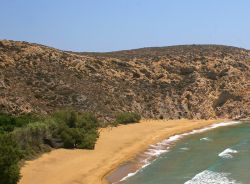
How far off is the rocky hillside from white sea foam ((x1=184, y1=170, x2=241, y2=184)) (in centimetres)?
2692

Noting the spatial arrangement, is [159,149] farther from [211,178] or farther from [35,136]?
[211,178]

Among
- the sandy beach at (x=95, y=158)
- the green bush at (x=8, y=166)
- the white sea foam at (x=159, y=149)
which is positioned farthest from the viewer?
the white sea foam at (x=159, y=149)

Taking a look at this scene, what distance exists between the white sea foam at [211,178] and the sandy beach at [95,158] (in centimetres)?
570

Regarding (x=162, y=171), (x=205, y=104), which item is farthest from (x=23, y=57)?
(x=162, y=171)

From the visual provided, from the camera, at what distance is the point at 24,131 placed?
3481cm

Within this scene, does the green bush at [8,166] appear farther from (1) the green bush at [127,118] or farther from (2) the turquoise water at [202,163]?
(1) the green bush at [127,118]

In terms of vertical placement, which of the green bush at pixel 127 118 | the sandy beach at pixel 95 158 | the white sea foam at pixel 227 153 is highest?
the green bush at pixel 127 118

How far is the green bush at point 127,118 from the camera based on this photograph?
2404 inches

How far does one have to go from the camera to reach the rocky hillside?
60.2 meters

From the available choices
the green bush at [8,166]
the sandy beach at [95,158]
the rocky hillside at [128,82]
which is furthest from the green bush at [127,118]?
the green bush at [8,166]

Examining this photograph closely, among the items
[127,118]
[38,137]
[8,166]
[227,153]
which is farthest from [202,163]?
[127,118]

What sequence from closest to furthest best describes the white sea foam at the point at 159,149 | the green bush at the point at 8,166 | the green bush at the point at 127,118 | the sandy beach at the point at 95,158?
the green bush at the point at 8,166 → the sandy beach at the point at 95,158 → the white sea foam at the point at 159,149 → the green bush at the point at 127,118

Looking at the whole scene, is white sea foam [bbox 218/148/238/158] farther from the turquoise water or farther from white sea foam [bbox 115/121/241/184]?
white sea foam [bbox 115/121/241/184]

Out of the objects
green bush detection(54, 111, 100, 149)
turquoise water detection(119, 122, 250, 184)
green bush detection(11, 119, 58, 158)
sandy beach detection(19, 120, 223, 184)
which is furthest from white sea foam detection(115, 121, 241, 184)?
green bush detection(11, 119, 58, 158)
